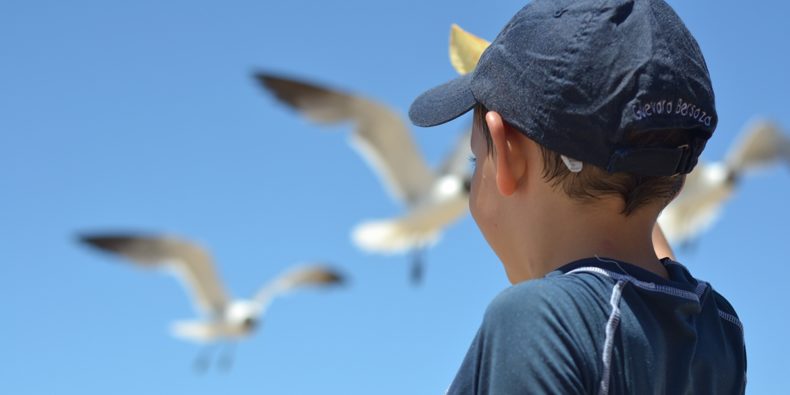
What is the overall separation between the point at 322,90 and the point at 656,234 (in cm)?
1022

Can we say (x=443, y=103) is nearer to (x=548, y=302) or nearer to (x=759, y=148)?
(x=548, y=302)

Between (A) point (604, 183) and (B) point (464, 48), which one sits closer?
(A) point (604, 183)

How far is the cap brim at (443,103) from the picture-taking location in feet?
3.98

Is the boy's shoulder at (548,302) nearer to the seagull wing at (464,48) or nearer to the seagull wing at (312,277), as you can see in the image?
the seagull wing at (464,48)

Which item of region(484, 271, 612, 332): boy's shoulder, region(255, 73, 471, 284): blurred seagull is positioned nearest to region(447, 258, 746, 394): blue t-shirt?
region(484, 271, 612, 332): boy's shoulder

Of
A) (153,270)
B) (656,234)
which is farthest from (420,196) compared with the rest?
(656,234)

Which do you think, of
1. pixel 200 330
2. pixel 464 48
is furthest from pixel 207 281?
pixel 464 48

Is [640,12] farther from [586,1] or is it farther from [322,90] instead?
[322,90]

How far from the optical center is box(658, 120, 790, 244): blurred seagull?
13047mm

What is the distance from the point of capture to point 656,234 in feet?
5.29

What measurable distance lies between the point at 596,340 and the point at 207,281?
14.9m

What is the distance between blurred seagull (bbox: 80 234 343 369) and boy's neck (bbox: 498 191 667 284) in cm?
1241

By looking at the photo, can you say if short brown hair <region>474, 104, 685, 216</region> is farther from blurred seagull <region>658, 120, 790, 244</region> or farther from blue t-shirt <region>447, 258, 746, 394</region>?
blurred seagull <region>658, 120, 790, 244</region>

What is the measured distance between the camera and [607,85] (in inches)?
42.7
